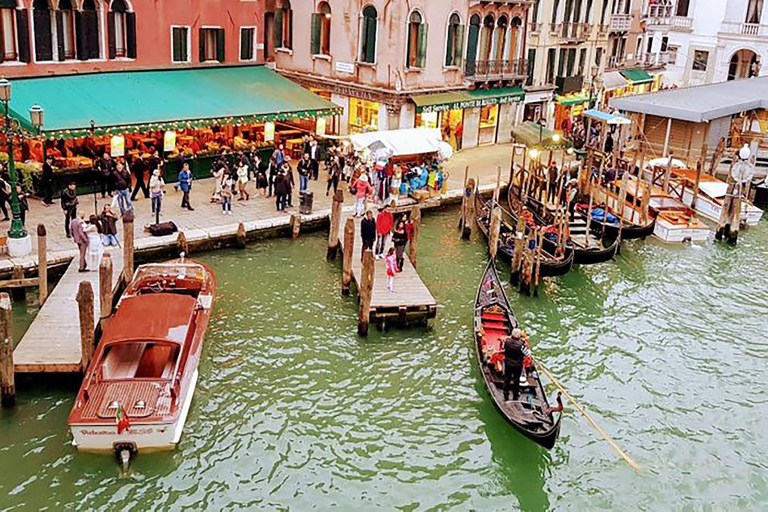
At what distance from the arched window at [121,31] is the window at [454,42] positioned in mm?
12083

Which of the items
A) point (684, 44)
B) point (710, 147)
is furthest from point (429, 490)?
point (684, 44)

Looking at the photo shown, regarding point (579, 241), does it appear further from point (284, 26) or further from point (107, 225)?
point (284, 26)

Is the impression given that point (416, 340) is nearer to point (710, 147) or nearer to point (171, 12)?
point (171, 12)

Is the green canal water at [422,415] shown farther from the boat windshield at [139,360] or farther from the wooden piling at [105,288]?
the wooden piling at [105,288]

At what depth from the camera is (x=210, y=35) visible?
3019cm

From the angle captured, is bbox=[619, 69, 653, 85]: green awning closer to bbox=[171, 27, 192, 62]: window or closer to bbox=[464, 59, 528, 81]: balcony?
bbox=[464, 59, 528, 81]: balcony

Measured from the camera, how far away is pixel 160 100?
87.6ft

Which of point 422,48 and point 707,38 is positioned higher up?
point 707,38

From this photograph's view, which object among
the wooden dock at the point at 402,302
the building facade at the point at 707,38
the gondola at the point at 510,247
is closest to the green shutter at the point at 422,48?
the gondola at the point at 510,247

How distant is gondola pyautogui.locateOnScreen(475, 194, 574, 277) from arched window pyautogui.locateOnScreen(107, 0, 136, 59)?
43.8 ft

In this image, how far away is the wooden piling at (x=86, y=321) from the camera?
14680 millimetres

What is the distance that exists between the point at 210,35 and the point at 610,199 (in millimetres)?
16332

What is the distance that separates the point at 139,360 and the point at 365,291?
5.38 metres

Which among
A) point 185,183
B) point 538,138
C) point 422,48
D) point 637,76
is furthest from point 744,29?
point 185,183
